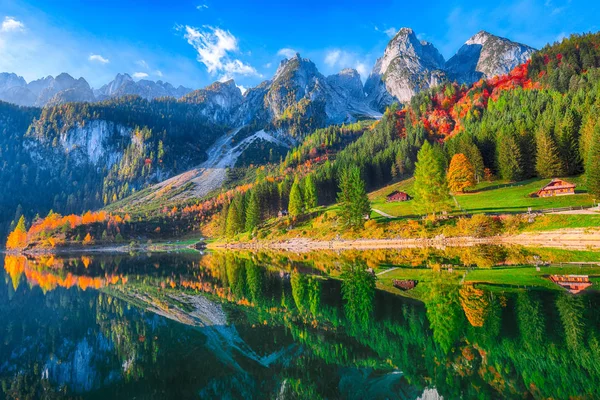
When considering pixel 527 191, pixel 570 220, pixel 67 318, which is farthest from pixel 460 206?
pixel 67 318

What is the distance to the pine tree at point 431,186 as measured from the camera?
63.7m

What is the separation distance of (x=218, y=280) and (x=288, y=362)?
27224 mm

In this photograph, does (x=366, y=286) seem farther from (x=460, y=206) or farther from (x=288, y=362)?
(x=460, y=206)

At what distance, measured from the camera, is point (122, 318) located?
23.1 metres

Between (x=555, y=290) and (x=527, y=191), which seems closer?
(x=555, y=290)

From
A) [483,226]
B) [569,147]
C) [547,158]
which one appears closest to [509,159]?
[547,158]

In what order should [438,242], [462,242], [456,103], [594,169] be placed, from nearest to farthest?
[594,169] → [462,242] → [438,242] → [456,103]

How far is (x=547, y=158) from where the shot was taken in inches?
3103

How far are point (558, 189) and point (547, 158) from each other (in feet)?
57.4

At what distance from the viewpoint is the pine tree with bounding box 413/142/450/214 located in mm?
63719

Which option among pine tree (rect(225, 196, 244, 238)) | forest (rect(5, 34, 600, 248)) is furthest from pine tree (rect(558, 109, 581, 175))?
pine tree (rect(225, 196, 244, 238))

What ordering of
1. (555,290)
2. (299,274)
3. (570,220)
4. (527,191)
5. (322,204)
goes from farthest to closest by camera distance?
(322,204) → (527,191) → (570,220) → (299,274) → (555,290)

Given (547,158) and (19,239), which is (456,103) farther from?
(19,239)

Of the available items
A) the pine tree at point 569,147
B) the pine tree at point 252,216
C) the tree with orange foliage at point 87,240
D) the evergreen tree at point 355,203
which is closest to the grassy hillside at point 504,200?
the pine tree at point 569,147
